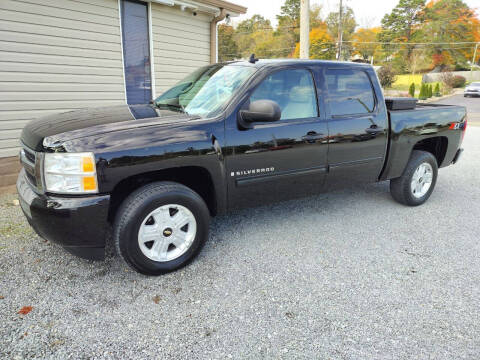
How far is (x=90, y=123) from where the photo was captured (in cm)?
284

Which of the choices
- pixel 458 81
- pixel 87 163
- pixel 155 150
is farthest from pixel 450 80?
pixel 87 163

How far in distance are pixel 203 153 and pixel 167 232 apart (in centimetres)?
76

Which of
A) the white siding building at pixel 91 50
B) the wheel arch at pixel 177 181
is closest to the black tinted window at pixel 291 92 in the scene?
the wheel arch at pixel 177 181

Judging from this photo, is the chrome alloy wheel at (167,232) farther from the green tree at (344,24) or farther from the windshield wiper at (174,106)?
the green tree at (344,24)

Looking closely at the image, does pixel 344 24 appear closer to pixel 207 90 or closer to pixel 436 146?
pixel 436 146

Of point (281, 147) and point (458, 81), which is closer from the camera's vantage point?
point (281, 147)

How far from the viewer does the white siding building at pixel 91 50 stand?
5312 millimetres

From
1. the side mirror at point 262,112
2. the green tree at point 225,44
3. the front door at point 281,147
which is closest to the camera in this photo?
the side mirror at point 262,112

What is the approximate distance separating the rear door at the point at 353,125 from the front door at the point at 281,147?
0.17 m

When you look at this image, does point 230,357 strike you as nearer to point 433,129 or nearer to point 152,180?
point 152,180

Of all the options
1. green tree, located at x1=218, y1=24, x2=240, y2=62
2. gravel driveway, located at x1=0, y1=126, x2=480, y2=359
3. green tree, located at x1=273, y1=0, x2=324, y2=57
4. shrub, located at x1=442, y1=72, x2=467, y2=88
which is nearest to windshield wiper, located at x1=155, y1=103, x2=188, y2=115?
gravel driveway, located at x1=0, y1=126, x2=480, y2=359

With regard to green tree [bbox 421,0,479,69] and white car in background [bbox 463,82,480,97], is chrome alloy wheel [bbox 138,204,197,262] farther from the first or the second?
green tree [bbox 421,0,479,69]

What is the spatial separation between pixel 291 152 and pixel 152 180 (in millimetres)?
1405

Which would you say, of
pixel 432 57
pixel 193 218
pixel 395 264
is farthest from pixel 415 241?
pixel 432 57
